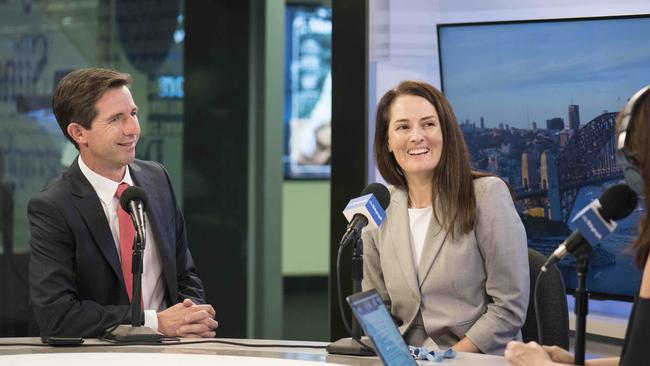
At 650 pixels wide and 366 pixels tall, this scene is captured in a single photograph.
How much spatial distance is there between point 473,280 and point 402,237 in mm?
254

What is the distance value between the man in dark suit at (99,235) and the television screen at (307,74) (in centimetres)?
588

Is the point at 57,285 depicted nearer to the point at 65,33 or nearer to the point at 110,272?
the point at 110,272

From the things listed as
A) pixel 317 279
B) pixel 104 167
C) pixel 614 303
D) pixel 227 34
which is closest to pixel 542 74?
pixel 614 303

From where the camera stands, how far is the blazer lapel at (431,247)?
3.20 meters

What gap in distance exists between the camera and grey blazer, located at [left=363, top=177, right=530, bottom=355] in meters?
3.13

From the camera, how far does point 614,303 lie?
3.90 metres

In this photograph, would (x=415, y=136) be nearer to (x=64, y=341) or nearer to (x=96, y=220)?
(x=96, y=220)

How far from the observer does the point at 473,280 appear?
3186 millimetres

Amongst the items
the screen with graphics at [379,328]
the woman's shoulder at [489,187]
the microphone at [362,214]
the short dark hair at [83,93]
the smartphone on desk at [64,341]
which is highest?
the short dark hair at [83,93]

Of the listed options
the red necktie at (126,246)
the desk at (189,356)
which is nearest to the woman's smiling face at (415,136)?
the desk at (189,356)

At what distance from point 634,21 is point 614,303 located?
3.33 ft

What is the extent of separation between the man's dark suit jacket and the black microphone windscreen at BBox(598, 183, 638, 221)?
5.11 feet

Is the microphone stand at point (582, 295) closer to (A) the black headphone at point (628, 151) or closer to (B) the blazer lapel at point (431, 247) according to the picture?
(A) the black headphone at point (628, 151)

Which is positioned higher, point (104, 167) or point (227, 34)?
point (227, 34)
